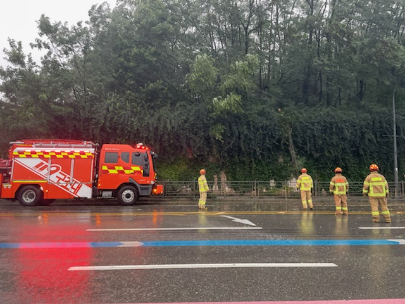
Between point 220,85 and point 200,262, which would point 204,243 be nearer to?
point 200,262

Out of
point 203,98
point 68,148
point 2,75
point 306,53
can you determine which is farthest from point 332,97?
point 2,75

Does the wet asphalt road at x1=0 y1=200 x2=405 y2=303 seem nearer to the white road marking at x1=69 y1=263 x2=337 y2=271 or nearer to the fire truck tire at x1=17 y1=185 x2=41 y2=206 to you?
the white road marking at x1=69 y1=263 x2=337 y2=271

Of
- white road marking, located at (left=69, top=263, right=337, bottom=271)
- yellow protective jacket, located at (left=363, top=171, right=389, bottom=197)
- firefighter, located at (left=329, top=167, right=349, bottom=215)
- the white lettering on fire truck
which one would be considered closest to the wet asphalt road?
white road marking, located at (left=69, top=263, right=337, bottom=271)

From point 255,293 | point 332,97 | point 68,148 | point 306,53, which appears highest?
point 306,53

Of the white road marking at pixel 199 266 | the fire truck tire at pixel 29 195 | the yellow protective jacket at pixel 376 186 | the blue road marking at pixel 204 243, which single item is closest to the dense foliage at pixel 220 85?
the fire truck tire at pixel 29 195

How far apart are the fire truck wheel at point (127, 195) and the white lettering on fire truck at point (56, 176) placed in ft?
4.59

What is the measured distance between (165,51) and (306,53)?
36.0 feet

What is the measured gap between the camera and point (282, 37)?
28.9m

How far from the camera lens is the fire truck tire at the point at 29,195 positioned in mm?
15688

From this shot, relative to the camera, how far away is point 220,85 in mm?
22812

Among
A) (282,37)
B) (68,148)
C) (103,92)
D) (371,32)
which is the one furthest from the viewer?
(282,37)

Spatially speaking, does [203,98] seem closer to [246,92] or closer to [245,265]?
[246,92]

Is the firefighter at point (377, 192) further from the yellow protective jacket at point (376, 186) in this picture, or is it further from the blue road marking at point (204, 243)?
the blue road marking at point (204, 243)

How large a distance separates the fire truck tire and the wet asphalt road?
20.9 feet
